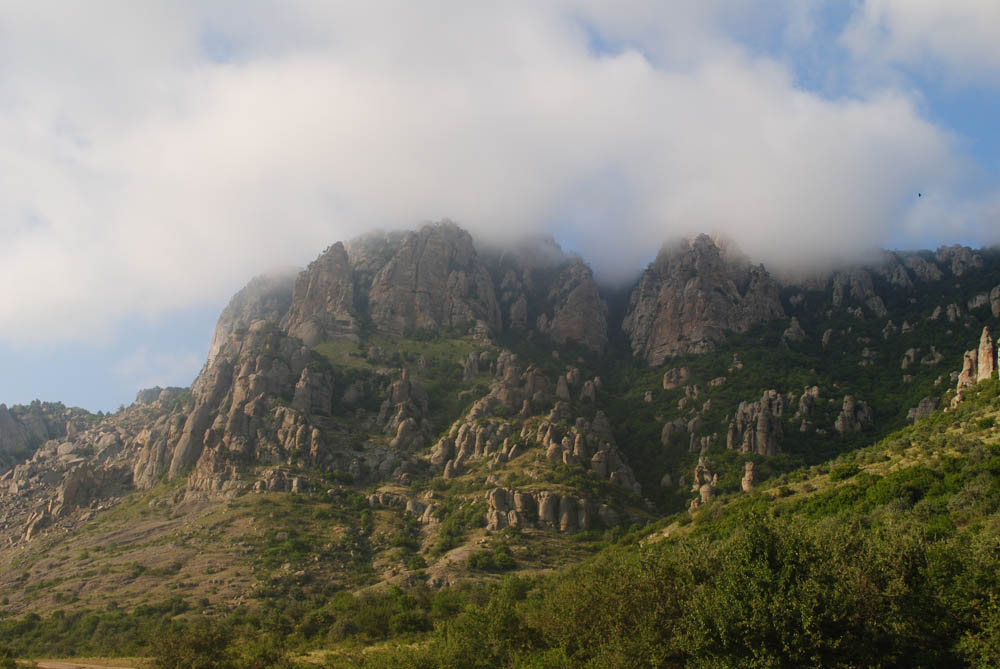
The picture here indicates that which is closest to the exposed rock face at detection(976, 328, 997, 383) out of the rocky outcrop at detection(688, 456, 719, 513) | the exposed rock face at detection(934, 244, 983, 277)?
the rocky outcrop at detection(688, 456, 719, 513)

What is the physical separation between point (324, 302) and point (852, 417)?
12923 centimetres

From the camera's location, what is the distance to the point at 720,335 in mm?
178750

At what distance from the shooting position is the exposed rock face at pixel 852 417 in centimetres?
12519

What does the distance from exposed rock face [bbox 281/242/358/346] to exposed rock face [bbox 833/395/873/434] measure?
364 ft

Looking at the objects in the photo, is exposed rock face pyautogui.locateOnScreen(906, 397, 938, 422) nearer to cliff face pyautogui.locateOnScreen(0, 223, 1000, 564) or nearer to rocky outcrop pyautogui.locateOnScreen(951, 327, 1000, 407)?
cliff face pyautogui.locateOnScreen(0, 223, 1000, 564)

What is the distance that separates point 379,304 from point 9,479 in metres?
90.3

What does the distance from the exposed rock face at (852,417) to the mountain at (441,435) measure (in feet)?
1.89

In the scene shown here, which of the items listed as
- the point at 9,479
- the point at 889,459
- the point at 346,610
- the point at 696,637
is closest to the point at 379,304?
the point at 9,479

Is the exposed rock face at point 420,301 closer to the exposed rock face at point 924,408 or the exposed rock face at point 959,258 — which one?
the exposed rock face at point 924,408

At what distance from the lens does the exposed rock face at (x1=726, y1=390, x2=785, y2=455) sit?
401ft

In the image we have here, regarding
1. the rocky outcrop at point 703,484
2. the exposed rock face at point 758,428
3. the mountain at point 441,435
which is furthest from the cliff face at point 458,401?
the rocky outcrop at point 703,484

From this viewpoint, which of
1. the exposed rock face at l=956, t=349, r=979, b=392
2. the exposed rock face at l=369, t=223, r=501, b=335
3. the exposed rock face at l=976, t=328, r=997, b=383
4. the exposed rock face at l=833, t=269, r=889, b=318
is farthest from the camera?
the exposed rock face at l=369, t=223, r=501, b=335

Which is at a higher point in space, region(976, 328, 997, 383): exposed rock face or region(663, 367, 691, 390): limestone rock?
region(663, 367, 691, 390): limestone rock

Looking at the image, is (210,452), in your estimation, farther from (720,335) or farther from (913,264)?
(913,264)
